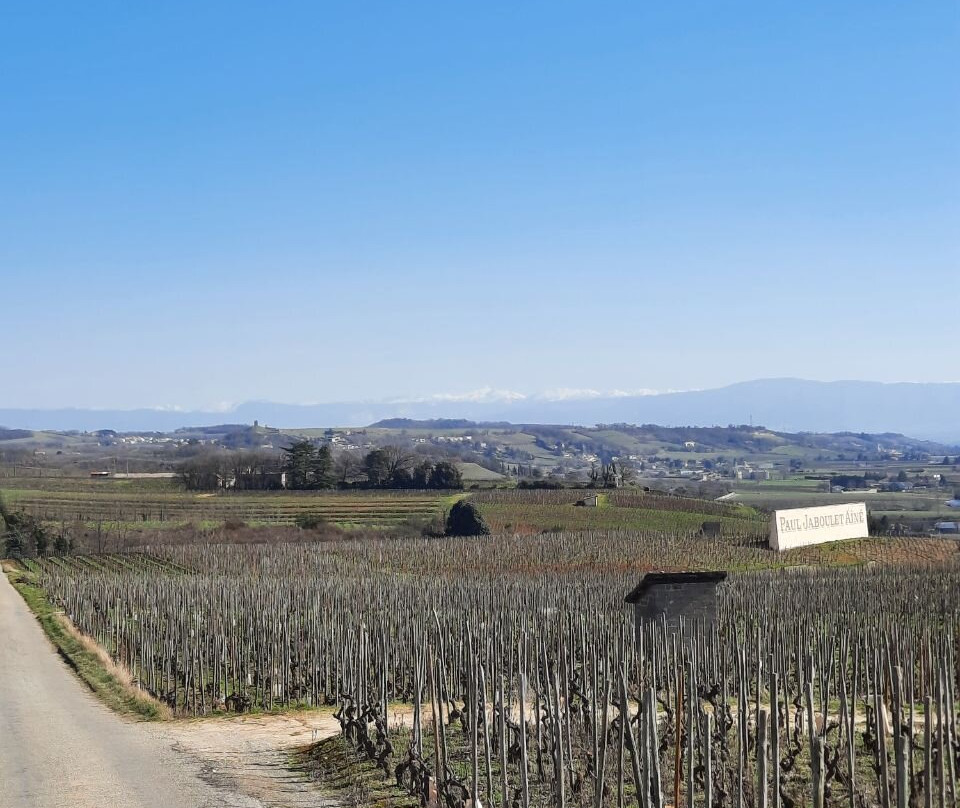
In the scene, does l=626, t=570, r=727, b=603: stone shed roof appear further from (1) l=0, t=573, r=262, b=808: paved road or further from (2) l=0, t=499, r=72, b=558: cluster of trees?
(2) l=0, t=499, r=72, b=558: cluster of trees

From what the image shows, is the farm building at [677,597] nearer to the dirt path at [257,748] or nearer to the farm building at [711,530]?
the dirt path at [257,748]

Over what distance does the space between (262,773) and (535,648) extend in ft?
18.5

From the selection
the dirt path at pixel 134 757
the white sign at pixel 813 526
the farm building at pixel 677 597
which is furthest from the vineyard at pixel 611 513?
the dirt path at pixel 134 757

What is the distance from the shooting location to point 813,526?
187 ft

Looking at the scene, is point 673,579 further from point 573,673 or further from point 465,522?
point 465,522

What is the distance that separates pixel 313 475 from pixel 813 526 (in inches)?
2000

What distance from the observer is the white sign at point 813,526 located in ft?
181

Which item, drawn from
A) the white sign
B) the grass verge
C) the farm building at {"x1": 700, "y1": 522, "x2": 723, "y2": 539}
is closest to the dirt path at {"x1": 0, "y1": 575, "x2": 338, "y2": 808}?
the grass verge

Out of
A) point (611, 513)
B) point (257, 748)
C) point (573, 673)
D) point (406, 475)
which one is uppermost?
point (406, 475)

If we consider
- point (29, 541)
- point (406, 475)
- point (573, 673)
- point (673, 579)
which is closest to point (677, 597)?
point (673, 579)

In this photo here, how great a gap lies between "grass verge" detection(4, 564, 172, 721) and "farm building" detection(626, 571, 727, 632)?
8.31m

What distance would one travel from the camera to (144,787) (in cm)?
1384

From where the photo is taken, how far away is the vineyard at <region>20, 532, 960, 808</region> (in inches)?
428

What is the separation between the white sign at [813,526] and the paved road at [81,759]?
1478 inches
